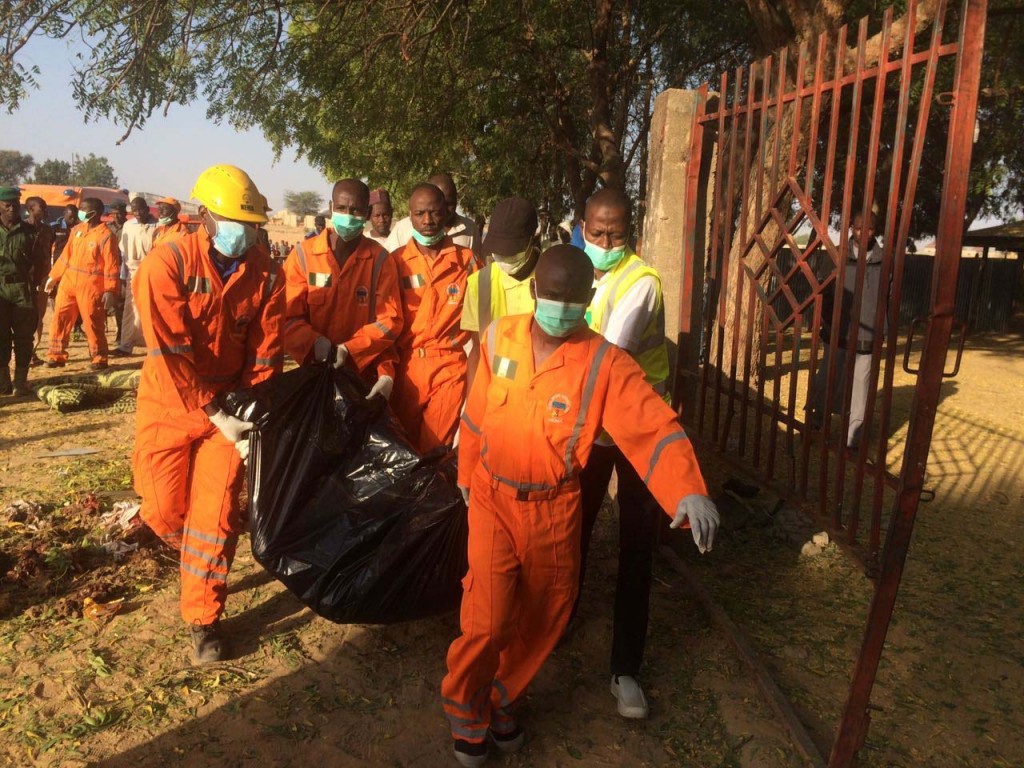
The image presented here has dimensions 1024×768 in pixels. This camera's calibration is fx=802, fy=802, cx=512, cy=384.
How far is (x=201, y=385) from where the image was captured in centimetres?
327

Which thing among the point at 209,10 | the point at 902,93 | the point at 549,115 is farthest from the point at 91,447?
the point at 549,115

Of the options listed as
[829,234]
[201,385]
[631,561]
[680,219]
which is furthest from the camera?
[680,219]

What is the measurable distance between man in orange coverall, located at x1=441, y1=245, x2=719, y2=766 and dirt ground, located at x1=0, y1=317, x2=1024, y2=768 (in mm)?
362

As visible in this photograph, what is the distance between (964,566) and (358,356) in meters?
3.56

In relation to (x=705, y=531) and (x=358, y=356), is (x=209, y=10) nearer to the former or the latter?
(x=358, y=356)

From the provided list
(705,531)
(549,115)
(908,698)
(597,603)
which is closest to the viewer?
(705,531)

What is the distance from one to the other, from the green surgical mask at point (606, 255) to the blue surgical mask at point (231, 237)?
1.38 m

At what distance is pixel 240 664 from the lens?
127 inches

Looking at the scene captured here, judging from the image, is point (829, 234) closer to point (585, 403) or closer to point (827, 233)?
point (827, 233)

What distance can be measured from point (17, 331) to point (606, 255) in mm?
6476

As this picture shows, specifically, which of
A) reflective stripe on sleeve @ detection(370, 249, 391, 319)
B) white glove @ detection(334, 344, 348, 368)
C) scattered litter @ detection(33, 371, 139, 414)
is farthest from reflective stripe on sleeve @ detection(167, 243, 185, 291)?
scattered litter @ detection(33, 371, 139, 414)

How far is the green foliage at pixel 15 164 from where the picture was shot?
65.1m

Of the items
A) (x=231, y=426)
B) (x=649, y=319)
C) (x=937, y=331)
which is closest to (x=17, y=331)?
(x=231, y=426)

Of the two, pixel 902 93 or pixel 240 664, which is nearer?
pixel 902 93
